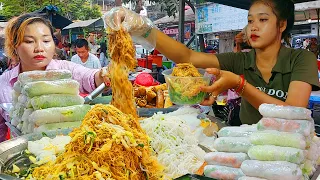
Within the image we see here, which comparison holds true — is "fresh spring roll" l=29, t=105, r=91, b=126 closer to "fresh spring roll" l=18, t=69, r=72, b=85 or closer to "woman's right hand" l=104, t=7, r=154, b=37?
"fresh spring roll" l=18, t=69, r=72, b=85

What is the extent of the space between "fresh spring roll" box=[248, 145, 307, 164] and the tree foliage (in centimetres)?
1529

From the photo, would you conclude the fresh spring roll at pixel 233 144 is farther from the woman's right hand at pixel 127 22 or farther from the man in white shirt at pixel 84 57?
the man in white shirt at pixel 84 57

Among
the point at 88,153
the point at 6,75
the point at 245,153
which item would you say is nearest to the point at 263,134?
the point at 245,153

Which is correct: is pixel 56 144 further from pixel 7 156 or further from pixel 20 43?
pixel 20 43

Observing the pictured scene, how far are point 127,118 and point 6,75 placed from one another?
189 centimetres

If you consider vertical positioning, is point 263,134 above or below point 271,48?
below

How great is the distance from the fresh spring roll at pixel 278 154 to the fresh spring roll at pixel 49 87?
143cm

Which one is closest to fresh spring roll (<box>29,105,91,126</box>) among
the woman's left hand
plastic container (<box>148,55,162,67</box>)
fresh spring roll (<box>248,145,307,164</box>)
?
the woman's left hand

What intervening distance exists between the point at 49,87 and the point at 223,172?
4.52 ft

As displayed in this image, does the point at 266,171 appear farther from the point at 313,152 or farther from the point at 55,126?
the point at 55,126

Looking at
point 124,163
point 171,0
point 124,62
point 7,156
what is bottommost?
point 7,156

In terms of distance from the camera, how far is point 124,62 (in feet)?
7.12

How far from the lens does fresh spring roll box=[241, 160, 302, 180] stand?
1.23 metres

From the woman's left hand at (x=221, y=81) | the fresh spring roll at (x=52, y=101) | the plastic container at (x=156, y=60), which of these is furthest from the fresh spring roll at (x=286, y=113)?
the plastic container at (x=156, y=60)
